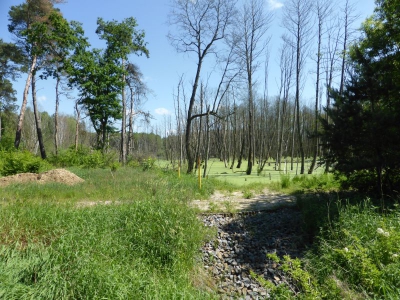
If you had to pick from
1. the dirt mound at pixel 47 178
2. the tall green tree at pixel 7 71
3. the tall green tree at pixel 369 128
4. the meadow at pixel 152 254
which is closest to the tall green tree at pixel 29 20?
the tall green tree at pixel 7 71

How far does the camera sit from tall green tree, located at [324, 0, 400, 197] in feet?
20.0

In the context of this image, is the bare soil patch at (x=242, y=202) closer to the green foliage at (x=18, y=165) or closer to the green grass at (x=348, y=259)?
the green grass at (x=348, y=259)

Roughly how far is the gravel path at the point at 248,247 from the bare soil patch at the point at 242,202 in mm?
231

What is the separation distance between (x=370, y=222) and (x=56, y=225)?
5221 millimetres

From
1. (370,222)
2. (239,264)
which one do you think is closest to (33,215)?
(239,264)

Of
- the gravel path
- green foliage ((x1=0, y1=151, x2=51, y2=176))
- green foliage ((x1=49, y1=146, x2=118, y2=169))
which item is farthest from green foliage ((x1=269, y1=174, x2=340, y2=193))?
green foliage ((x1=0, y1=151, x2=51, y2=176))

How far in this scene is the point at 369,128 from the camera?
6129 millimetres

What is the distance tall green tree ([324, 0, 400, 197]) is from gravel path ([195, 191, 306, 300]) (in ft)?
6.63

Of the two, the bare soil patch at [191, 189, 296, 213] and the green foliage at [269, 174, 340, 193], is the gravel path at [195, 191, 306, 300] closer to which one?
the bare soil patch at [191, 189, 296, 213]

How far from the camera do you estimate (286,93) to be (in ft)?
59.2

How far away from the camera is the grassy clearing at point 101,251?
2.92 meters

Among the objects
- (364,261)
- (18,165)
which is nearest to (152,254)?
(364,261)

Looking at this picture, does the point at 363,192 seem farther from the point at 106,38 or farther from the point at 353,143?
the point at 106,38

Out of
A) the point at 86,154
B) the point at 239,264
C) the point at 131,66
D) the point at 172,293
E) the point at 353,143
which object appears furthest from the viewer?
the point at 131,66
